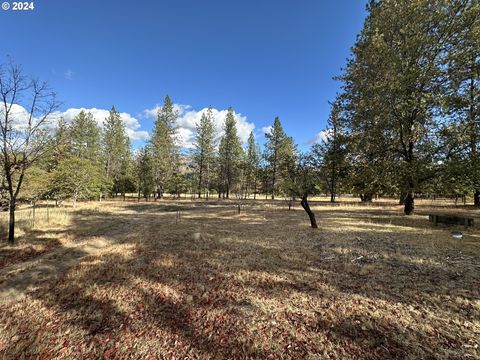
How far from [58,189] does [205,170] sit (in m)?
24.8

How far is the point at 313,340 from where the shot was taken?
3.61m

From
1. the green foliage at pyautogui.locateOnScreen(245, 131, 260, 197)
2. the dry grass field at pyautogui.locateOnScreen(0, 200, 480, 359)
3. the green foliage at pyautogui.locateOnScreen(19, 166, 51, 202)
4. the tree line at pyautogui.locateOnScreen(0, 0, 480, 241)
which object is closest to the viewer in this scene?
the dry grass field at pyautogui.locateOnScreen(0, 200, 480, 359)

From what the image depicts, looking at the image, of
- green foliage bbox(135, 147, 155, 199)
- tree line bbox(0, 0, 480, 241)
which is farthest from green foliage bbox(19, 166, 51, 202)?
green foliage bbox(135, 147, 155, 199)

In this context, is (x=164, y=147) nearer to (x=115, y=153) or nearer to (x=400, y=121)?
(x=115, y=153)

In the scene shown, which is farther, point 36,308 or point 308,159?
point 308,159

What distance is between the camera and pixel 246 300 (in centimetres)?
488

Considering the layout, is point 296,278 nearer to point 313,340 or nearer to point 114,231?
point 313,340

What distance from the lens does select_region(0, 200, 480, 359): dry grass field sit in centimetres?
354

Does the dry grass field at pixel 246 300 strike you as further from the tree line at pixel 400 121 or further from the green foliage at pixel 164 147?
the green foliage at pixel 164 147

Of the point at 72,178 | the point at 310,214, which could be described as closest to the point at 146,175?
the point at 72,178

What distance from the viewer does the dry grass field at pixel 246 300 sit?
11.6ft

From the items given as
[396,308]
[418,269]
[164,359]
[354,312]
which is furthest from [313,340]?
[418,269]

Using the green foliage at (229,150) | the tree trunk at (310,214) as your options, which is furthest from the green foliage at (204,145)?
the tree trunk at (310,214)

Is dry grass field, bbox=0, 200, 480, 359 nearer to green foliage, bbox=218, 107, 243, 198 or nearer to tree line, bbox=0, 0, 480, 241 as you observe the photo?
tree line, bbox=0, 0, 480, 241
